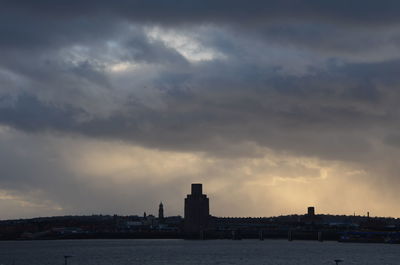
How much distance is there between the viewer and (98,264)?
649 ft

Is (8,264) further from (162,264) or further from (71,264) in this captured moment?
(162,264)

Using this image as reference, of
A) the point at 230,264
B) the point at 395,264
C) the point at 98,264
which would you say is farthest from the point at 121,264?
the point at 395,264

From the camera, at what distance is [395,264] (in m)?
200

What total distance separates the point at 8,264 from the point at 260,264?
61.6 meters

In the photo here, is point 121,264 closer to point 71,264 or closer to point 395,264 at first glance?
point 71,264

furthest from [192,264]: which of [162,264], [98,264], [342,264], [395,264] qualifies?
[395,264]

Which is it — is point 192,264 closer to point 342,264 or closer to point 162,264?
point 162,264

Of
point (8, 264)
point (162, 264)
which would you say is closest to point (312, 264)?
point (162, 264)

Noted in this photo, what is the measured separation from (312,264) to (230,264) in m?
20.3

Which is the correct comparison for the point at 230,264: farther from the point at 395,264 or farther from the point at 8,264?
the point at 8,264

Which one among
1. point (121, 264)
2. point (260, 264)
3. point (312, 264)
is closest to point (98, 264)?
point (121, 264)

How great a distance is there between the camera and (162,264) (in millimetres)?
198875

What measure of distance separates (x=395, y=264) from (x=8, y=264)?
313ft

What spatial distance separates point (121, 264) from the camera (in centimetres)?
19888
